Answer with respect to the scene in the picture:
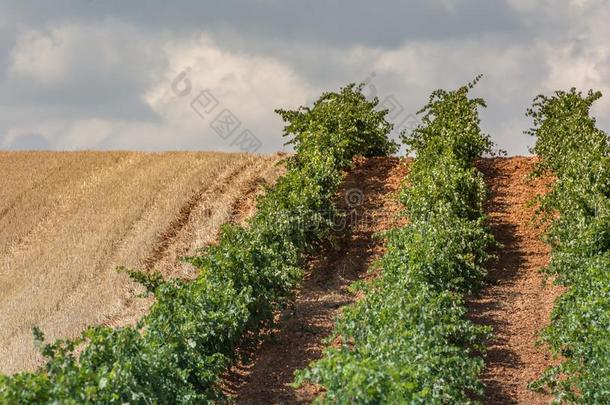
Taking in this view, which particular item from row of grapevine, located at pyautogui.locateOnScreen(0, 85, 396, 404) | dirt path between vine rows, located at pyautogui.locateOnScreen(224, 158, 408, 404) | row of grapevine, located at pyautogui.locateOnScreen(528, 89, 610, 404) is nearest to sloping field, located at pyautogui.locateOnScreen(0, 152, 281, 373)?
row of grapevine, located at pyautogui.locateOnScreen(0, 85, 396, 404)

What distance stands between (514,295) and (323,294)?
398 cm

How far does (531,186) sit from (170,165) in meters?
11.3

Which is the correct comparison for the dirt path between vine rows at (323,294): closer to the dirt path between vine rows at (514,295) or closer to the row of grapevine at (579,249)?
the dirt path between vine rows at (514,295)

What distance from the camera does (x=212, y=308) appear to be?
15.6 metres

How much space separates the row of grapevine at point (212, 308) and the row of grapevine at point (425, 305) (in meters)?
→ 1.65

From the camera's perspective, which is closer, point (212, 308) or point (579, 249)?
point (212, 308)

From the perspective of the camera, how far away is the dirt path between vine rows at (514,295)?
16219mm

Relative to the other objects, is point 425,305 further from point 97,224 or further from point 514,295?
point 97,224

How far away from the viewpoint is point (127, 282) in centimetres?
2291

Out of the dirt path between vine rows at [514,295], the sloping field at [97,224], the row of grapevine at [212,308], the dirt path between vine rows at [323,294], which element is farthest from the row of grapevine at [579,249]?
the sloping field at [97,224]

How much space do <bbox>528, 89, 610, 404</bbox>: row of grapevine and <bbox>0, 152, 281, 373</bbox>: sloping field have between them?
8.20 m

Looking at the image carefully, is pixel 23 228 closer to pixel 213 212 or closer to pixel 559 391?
pixel 213 212

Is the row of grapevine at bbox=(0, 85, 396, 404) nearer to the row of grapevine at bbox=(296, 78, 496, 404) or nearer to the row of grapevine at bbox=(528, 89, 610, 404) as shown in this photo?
the row of grapevine at bbox=(296, 78, 496, 404)

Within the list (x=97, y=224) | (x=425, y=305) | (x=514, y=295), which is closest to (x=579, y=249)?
(x=514, y=295)
